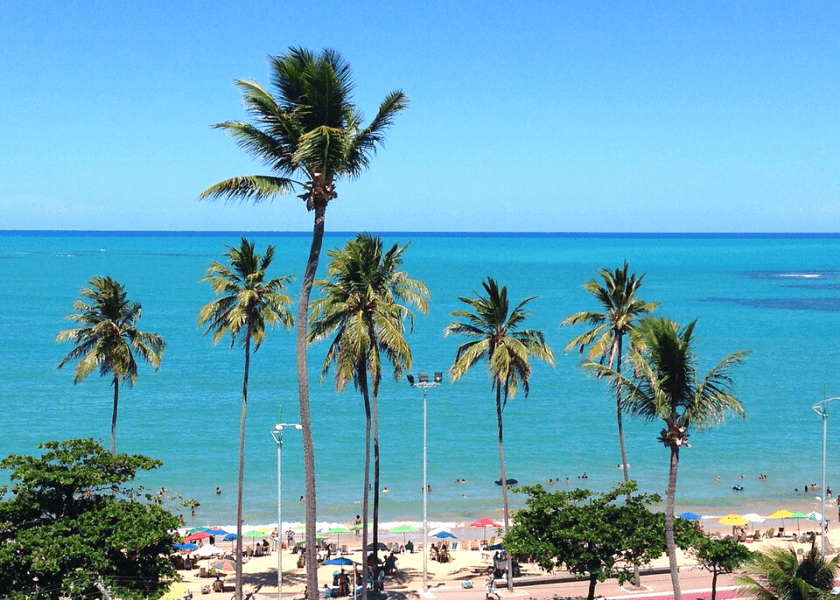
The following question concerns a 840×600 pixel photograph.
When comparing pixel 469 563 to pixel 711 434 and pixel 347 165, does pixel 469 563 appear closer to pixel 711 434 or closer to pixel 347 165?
pixel 347 165

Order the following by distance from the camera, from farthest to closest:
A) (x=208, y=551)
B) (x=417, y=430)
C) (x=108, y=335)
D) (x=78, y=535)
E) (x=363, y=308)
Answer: (x=417, y=430) < (x=208, y=551) < (x=108, y=335) < (x=363, y=308) < (x=78, y=535)

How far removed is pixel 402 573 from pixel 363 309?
15.2 metres

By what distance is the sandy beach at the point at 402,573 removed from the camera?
121ft

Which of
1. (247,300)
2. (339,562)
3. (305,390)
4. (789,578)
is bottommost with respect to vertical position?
(339,562)

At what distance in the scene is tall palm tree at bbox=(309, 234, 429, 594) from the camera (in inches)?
1113

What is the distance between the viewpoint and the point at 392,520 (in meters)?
54.6

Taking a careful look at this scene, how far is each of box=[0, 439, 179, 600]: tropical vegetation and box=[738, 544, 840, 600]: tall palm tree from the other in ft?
43.4

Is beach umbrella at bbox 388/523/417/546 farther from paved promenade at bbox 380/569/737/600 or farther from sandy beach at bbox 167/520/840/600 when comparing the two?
paved promenade at bbox 380/569/737/600

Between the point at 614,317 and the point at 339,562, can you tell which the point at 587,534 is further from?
the point at 339,562

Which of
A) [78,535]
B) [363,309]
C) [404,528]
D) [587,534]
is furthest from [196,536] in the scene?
[78,535]

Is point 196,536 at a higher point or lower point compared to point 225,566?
higher

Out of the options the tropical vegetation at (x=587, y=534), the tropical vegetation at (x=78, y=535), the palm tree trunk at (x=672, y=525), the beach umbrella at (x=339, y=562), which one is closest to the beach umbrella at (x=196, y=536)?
the beach umbrella at (x=339, y=562)

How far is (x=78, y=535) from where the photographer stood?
21094mm

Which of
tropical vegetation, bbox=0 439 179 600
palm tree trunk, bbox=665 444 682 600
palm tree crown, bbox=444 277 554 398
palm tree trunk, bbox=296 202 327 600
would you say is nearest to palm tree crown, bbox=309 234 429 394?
palm tree crown, bbox=444 277 554 398
